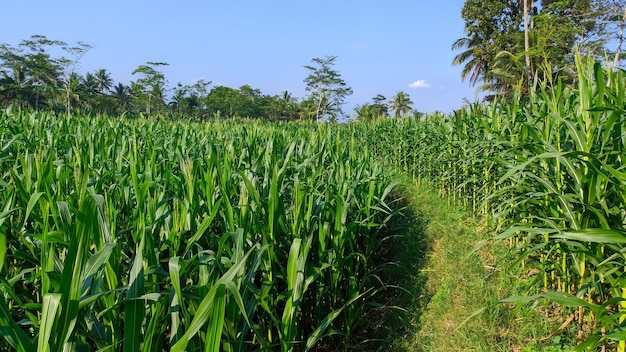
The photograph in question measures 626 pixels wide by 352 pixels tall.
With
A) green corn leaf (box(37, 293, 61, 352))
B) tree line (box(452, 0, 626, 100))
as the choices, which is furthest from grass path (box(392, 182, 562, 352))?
tree line (box(452, 0, 626, 100))

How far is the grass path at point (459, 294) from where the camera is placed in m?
2.77

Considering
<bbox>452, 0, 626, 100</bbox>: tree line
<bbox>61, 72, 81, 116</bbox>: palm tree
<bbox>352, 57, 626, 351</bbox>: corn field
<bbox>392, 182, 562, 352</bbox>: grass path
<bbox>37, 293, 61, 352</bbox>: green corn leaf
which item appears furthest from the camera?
<bbox>61, 72, 81, 116</bbox>: palm tree

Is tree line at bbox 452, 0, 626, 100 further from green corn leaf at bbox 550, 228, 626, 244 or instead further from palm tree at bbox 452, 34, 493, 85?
green corn leaf at bbox 550, 228, 626, 244

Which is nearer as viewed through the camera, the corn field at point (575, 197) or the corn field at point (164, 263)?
the corn field at point (164, 263)

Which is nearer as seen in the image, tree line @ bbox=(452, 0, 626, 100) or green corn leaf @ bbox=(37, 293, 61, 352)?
green corn leaf @ bbox=(37, 293, 61, 352)

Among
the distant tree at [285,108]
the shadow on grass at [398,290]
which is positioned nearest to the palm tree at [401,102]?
the distant tree at [285,108]

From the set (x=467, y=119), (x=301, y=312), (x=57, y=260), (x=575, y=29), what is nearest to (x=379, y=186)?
(x=301, y=312)

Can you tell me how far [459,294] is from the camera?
3.42 m

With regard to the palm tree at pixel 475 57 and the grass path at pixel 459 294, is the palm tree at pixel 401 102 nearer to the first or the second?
the palm tree at pixel 475 57

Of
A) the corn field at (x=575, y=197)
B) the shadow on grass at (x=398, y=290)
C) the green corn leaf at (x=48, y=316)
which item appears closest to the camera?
the green corn leaf at (x=48, y=316)

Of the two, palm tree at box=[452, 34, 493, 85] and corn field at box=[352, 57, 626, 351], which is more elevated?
palm tree at box=[452, 34, 493, 85]

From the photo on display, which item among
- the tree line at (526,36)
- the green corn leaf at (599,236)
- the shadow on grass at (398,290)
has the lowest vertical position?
the shadow on grass at (398,290)

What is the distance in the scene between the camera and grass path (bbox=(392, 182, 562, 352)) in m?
2.77

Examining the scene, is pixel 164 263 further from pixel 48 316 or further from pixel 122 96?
pixel 122 96
